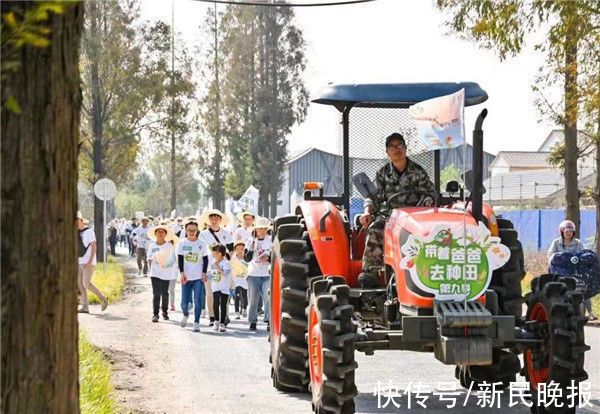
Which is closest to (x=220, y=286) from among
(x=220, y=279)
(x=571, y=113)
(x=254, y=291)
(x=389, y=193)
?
(x=220, y=279)

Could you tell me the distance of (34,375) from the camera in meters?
4.98

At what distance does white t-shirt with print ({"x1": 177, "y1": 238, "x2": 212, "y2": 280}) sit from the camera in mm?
18828

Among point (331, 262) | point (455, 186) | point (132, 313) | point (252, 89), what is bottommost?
point (132, 313)

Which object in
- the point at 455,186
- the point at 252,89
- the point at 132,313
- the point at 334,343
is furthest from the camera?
the point at 252,89

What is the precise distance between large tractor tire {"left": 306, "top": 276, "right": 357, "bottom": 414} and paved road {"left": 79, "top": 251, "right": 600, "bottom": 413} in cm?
127

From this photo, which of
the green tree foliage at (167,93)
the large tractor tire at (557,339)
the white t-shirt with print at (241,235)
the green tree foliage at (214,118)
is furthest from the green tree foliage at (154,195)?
the large tractor tire at (557,339)

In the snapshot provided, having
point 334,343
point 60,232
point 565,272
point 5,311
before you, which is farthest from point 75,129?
point 565,272

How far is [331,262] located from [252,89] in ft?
204

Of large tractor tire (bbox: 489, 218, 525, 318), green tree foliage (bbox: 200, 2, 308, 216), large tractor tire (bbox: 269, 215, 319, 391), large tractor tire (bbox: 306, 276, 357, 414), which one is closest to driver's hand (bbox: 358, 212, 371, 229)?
large tractor tire (bbox: 269, 215, 319, 391)

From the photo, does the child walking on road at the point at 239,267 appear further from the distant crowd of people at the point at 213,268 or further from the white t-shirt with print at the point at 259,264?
the white t-shirt with print at the point at 259,264

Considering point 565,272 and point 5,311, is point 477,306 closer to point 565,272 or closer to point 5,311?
point 5,311

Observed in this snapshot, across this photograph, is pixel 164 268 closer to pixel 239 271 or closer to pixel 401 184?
pixel 239 271

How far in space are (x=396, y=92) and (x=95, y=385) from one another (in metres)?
3.82

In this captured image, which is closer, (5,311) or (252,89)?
(5,311)
